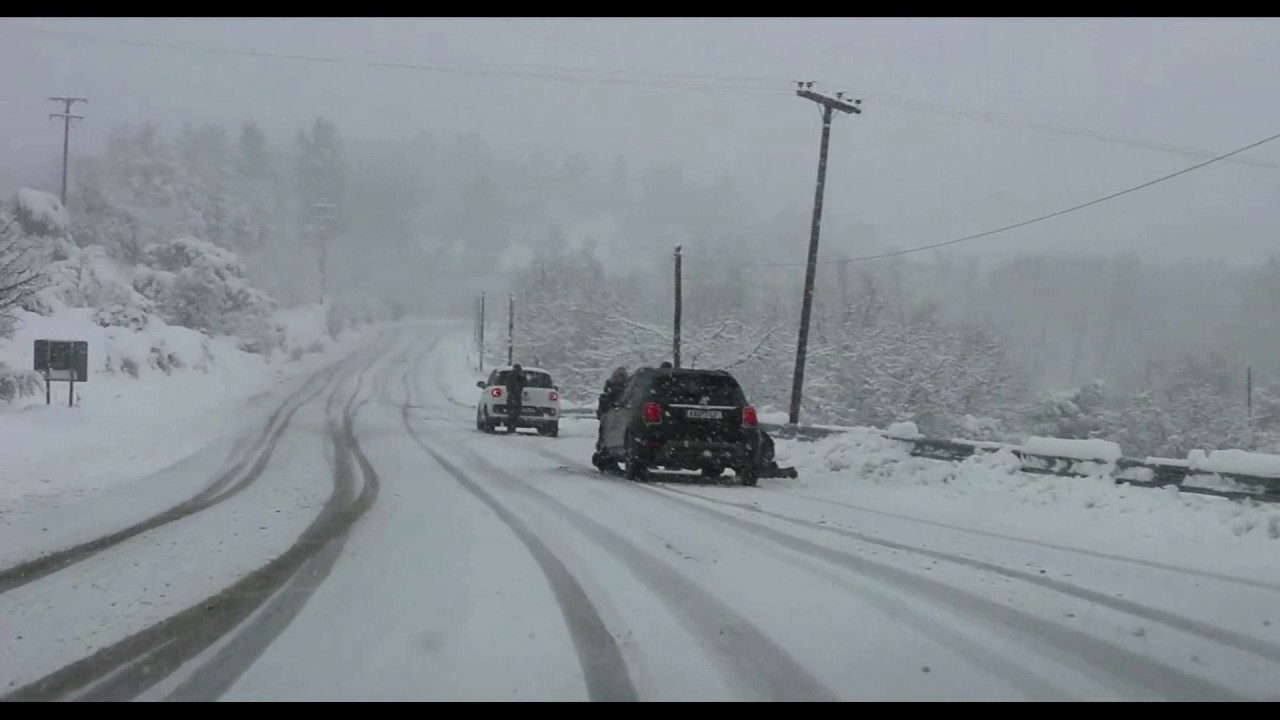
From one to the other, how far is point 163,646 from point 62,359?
2391 cm

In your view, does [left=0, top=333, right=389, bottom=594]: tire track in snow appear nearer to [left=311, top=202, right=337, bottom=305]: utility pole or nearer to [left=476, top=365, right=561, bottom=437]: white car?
[left=476, top=365, right=561, bottom=437]: white car

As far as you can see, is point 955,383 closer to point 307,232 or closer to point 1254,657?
point 1254,657

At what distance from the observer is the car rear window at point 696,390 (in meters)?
18.4

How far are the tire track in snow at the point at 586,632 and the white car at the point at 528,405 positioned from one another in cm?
2040

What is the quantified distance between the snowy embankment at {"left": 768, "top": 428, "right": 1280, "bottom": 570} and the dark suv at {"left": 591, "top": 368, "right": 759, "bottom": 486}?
1015mm

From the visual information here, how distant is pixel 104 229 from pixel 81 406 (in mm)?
49821

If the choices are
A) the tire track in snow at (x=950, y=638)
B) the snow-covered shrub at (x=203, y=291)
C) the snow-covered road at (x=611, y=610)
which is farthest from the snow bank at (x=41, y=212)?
the tire track in snow at (x=950, y=638)

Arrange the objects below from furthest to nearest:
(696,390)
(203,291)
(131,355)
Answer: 1. (203,291)
2. (131,355)
3. (696,390)

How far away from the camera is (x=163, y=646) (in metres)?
6.96

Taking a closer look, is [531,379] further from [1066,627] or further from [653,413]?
[1066,627]

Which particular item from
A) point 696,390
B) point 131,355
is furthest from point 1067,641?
point 131,355

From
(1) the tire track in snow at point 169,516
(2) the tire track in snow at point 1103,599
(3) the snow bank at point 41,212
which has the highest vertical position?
(3) the snow bank at point 41,212

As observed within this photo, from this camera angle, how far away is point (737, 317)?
65.4 meters

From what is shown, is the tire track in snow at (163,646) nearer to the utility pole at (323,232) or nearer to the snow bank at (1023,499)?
the snow bank at (1023,499)
